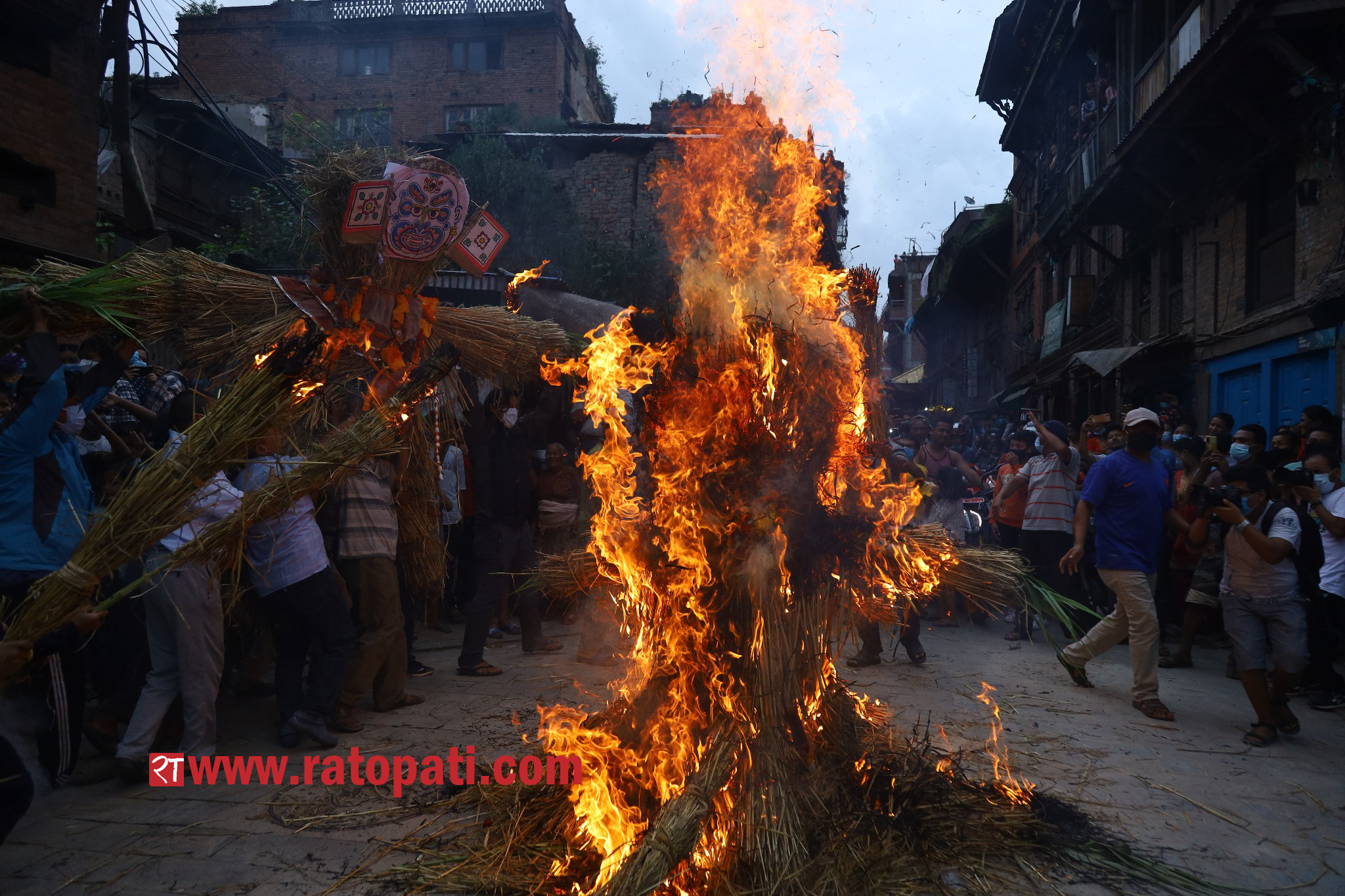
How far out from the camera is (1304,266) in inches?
395

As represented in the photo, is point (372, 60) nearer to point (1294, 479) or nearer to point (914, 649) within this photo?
point (914, 649)

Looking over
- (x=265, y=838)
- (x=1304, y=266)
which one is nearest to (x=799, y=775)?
(x=265, y=838)

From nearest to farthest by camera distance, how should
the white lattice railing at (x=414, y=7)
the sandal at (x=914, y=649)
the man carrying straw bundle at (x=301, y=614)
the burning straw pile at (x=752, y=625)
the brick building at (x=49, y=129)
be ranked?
the burning straw pile at (x=752, y=625)
the man carrying straw bundle at (x=301, y=614)
the sandal at (x=914, y=649)
the brick building at (x=49, y=129)
the white lattice railing at (x=414, y=7)

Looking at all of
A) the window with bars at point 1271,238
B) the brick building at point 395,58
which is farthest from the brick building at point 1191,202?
the brick building at point 395,58

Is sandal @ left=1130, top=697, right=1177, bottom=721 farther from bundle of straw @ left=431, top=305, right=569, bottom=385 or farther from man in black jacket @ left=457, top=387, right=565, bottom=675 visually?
bundle of straw @ left=431, top=305, right=569, bottom=385

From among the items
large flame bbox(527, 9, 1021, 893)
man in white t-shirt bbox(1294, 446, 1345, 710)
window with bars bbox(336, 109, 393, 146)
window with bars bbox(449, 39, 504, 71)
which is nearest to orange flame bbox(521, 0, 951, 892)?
large flame bbox(527, 9, 1021, 893)

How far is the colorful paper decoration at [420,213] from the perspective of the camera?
5504mm

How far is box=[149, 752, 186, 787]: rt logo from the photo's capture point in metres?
4.16

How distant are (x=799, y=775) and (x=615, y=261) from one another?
2059cm

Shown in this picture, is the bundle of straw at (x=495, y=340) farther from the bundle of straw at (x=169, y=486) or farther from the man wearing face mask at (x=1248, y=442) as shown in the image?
the man wearing face mask at (x=1248, y=442)

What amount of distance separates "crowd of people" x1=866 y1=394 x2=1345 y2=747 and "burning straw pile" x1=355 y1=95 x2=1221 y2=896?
0.87 metres

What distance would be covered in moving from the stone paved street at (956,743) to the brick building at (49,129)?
9747 mm

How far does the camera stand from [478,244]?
241 inches

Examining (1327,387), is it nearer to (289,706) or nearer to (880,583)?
(880,583)
